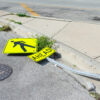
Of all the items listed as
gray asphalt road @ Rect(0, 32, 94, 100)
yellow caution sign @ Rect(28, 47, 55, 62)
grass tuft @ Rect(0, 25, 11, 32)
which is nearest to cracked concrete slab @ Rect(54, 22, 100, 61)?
yellow caution sign @ Rect(28, 47, 55, 62)

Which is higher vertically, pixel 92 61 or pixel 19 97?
pixel 92 61

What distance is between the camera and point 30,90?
3088 mm

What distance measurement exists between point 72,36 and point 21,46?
1.73 m

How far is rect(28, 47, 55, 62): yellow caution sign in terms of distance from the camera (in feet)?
12.7

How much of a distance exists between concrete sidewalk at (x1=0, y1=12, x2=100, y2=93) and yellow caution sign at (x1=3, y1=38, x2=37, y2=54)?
69 centimetres

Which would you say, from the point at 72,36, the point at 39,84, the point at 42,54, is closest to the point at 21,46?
the point at 42,54

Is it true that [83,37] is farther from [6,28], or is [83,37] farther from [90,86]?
[6,28]

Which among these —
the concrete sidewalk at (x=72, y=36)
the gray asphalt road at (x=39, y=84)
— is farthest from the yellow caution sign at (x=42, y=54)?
the concrete sidewalk at (x=72, y=36)

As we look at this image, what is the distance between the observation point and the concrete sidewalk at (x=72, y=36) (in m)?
3.74

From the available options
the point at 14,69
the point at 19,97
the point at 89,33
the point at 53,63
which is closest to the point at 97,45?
the point at 89,33

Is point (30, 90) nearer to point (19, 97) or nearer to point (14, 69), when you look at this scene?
point (19, 97)

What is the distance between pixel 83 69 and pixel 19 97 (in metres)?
1.57

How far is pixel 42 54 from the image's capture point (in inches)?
158

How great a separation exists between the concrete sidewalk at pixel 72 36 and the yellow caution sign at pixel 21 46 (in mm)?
694
